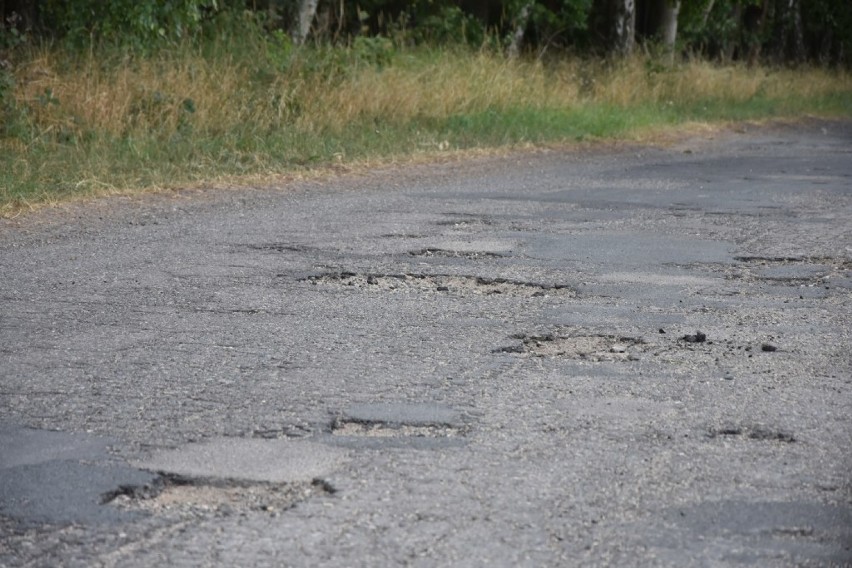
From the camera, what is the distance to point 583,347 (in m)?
5.44

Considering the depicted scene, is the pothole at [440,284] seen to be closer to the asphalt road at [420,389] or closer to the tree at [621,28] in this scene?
the asphalt road at [420,389]

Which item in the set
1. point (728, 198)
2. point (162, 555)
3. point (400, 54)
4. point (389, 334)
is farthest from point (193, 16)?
point (162, 555)

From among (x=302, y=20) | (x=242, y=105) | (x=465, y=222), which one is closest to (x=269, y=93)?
(x=242, y=105)

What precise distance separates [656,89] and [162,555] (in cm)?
1904

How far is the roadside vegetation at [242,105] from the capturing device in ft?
36.8

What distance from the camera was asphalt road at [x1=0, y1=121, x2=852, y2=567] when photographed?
3387mm

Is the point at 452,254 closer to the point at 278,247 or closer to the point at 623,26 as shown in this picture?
the point at 278,247

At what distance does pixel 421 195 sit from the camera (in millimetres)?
10297

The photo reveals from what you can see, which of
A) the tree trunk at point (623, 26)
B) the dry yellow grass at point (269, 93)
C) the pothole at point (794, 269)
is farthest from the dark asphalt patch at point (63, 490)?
the tree trunk at point (623, 26)

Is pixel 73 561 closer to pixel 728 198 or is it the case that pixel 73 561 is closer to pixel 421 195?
pixel 421 195

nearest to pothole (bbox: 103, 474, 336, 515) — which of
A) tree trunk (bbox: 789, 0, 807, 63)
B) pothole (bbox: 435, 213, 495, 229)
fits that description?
pothole (bbox: 435, 213, 495, 229)

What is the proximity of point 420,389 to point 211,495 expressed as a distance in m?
1.25

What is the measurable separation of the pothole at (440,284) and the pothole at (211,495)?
2.97 m

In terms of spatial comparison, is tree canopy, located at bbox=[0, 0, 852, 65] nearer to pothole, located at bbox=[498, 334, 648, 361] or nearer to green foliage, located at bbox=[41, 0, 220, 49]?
green foliage, located at bbox=[41, 0, 220, 49]
